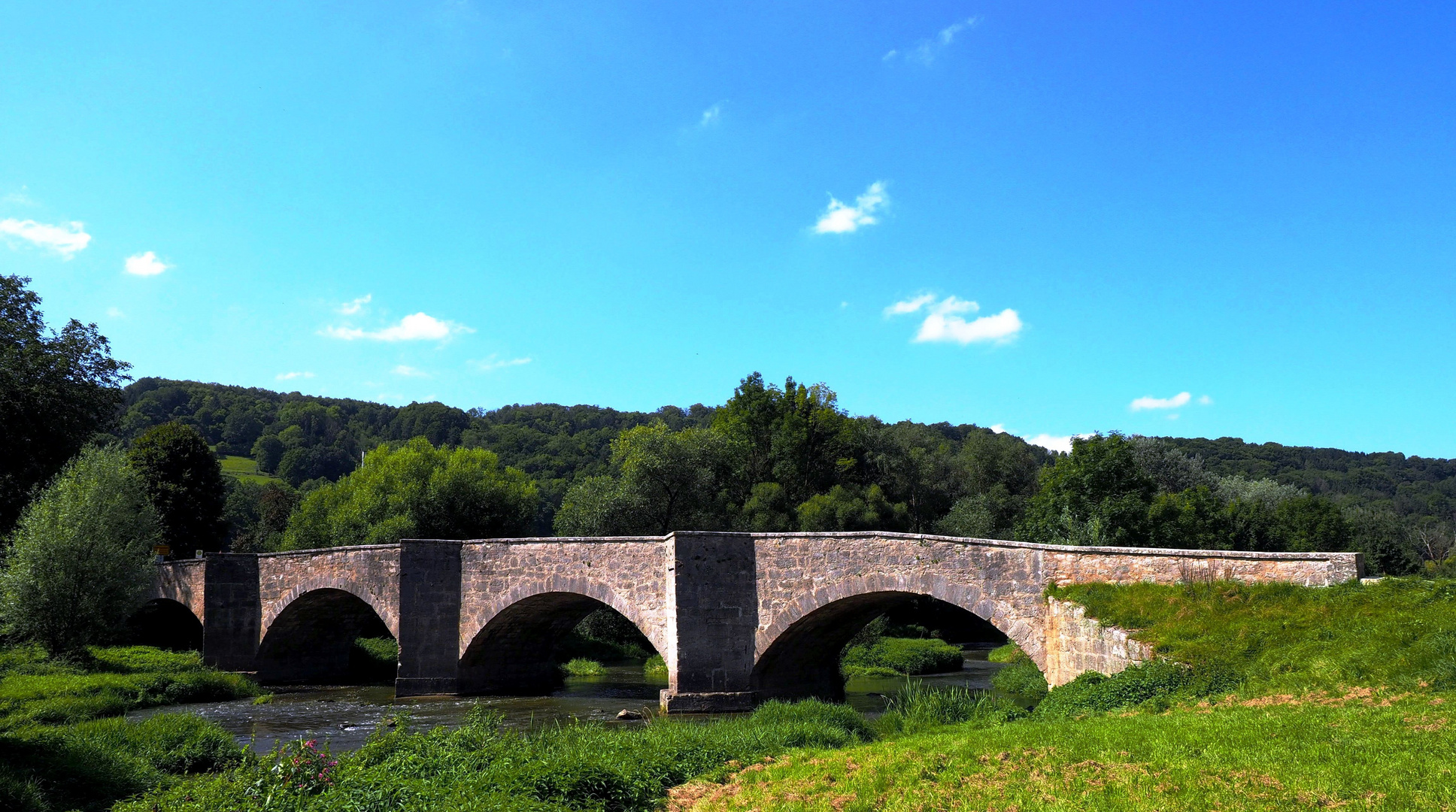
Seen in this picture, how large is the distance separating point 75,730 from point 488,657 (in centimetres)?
1101

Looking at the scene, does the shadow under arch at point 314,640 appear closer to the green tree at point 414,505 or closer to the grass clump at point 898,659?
the green tree at point 414,505

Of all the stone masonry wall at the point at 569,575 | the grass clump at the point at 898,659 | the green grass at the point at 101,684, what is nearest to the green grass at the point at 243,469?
the green grass at the point at 101,684

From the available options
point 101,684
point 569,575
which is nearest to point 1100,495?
point 569,575

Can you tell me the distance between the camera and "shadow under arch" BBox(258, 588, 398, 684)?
29.3m

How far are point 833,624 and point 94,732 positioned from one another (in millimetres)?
13349

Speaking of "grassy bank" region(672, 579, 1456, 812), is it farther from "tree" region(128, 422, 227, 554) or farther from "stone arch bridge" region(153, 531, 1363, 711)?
"tree" region(128, 422, 227, 554)

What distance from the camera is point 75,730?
14602mm

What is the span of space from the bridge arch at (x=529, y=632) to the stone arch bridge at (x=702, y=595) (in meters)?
0.05

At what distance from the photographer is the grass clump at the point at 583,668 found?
31328 mm

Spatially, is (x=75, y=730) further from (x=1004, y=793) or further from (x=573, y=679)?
(x=573, y=679)

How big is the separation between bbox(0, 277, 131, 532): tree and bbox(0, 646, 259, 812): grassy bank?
7653 mm

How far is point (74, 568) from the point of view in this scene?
81.3 feet

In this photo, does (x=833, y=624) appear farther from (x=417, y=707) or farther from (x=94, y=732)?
(x=94, y=732)

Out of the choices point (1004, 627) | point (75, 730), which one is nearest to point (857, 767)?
point (1004, 627)
